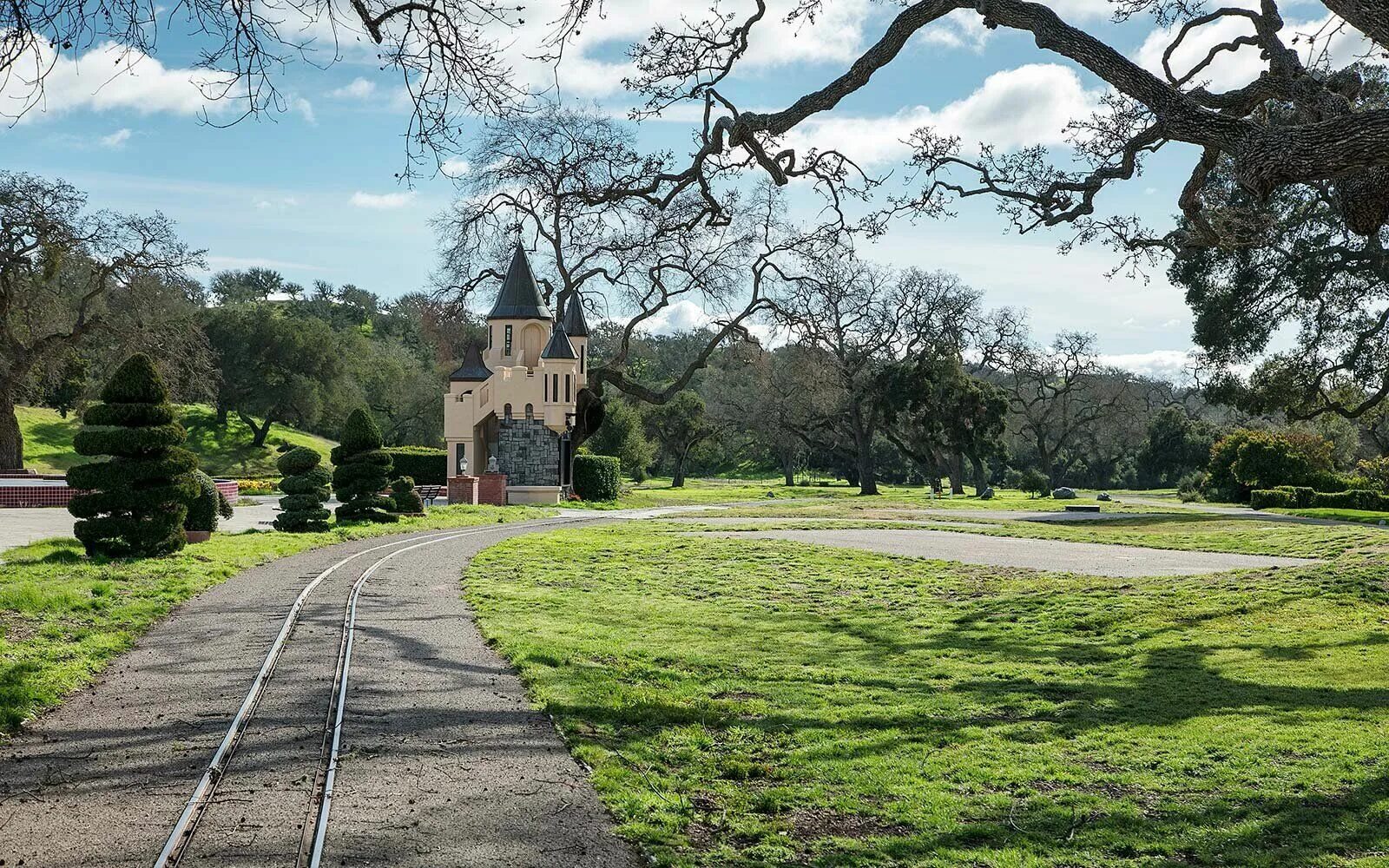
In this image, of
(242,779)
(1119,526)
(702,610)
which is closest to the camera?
(242,779)

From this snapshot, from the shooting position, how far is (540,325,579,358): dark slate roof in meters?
39.7

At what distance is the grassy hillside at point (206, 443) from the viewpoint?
5038 cm

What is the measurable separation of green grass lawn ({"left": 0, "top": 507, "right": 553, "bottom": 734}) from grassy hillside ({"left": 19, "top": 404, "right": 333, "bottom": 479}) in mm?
33446

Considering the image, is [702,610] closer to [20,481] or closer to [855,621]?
[855,621]

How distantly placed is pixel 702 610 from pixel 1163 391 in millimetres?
76072

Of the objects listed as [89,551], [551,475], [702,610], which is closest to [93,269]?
[551,475]

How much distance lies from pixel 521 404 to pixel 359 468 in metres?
13.1

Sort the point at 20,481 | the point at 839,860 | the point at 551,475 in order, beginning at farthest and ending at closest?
1. the point at 551,475
2. the point at 20,481
3. the point at 839,860

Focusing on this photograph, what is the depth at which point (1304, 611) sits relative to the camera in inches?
481

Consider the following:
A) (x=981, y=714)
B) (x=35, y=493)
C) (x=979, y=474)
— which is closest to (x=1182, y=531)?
(x=981, y=714)

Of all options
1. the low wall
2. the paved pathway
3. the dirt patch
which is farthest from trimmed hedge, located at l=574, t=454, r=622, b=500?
the dirt patch

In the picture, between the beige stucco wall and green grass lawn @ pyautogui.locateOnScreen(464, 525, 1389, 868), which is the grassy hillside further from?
green grass lawn @ pyautogui.locateOnScreen(464, 525, 1389, 868)

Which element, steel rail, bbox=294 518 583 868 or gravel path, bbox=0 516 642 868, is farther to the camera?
gravel path, bbox=0 516 642 868

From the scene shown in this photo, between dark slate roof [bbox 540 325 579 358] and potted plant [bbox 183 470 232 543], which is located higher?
dark slate roof [bbox 540 325 579 358]
